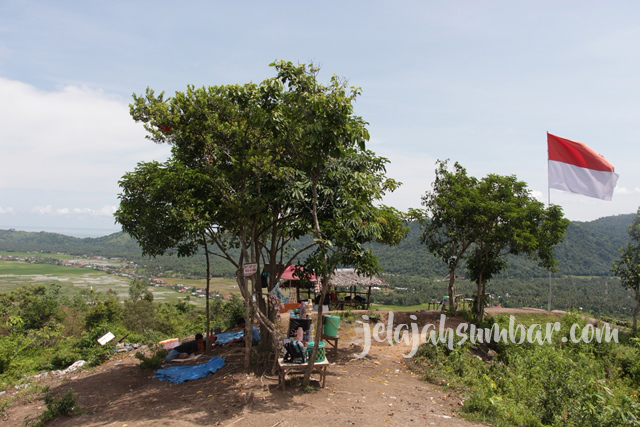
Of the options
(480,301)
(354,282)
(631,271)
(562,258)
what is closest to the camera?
(480,301)

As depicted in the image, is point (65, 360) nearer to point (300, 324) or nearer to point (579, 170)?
point (300, 324)

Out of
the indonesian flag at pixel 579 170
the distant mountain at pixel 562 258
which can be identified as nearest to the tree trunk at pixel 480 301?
the indonesian flag at pixel 579 170

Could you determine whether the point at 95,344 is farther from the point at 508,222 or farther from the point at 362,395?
the point at 508,222

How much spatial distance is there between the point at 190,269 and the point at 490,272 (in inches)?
4744

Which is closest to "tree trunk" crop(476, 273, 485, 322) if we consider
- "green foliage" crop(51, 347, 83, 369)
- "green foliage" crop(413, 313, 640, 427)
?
"green foliage" crop(413, 313, 640, 427)

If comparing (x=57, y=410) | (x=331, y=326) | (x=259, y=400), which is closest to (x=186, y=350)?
(x=57, y=410)

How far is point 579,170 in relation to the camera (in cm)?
1428

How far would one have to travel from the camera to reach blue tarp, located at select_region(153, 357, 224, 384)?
888 centimetres

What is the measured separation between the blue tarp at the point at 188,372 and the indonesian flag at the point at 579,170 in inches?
488

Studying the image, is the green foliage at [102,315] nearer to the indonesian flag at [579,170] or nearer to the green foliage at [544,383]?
the green foliage at [544,383]

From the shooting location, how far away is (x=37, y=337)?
1797cm

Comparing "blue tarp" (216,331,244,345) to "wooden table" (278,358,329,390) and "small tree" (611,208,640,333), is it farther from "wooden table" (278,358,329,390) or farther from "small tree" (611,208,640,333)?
"small tree" (611,208,640,333)

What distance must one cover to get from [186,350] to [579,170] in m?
13.8

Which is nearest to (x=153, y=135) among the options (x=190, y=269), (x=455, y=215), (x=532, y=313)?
(x=455, y=215)
